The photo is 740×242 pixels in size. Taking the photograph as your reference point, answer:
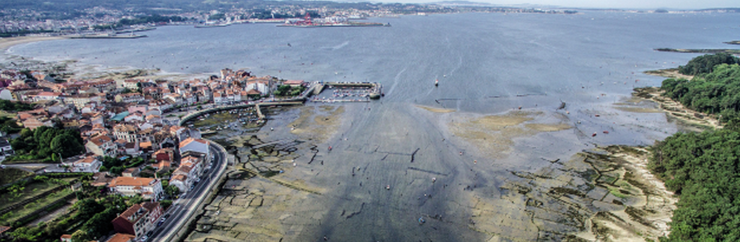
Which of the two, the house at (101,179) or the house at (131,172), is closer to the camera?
the house at (101,179)

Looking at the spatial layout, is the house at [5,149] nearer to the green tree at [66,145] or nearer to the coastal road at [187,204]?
the green tree at [66,145]

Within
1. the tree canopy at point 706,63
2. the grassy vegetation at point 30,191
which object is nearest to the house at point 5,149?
the grassy vegetation at point 30,191

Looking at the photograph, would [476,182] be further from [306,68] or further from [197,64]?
[197,64]

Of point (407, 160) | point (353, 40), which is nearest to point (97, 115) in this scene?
point (407, 160)

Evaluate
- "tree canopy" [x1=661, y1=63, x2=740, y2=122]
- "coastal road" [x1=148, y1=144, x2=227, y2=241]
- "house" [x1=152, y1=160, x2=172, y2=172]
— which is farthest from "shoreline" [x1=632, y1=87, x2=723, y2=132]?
"house" [x1=152, y1=160, x2=172, y2=172]

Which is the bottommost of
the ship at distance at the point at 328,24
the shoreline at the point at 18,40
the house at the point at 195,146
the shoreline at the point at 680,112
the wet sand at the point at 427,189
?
the wet sand at the point at 427,189

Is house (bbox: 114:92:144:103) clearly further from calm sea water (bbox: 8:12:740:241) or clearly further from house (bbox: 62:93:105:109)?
calm sea water (bbox: 8:12:740:241)

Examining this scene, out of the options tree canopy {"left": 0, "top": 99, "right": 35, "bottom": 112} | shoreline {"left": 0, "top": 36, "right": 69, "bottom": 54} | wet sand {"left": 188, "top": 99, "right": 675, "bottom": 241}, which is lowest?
wet sand {"left": 188, "top": 99, "right": 675, "bottom": 241}
